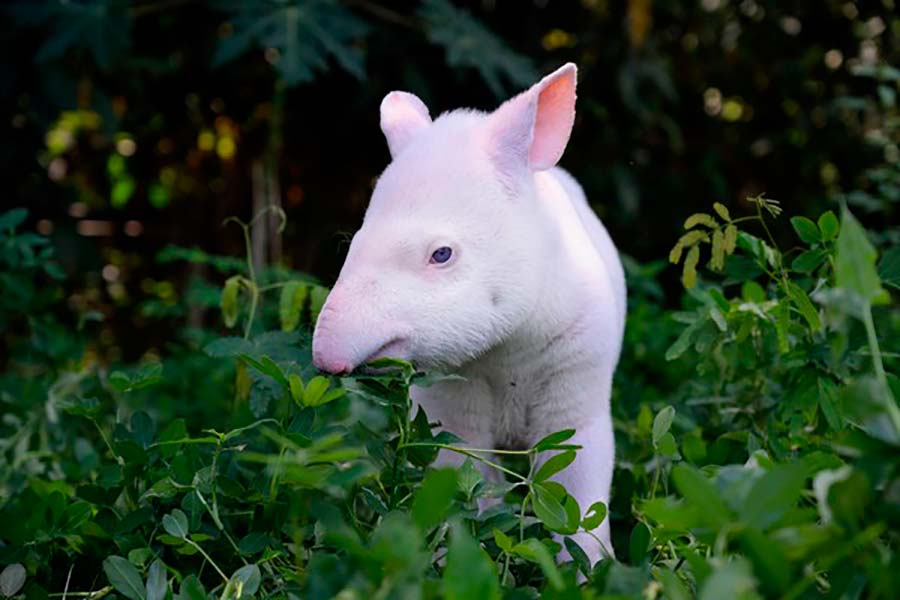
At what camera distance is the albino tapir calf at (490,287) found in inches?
65.4

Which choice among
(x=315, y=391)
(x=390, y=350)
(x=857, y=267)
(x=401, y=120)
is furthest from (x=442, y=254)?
(x=857, y=267)

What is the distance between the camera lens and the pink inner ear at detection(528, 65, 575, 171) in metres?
1.88

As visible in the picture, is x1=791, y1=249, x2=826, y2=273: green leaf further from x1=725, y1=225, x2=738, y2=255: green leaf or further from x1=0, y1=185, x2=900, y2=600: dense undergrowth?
x1=725, y1=225, x2=738, y2=255: green leaf

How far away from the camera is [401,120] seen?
6.53 ft

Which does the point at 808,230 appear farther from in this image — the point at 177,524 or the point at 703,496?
the point at 177,524

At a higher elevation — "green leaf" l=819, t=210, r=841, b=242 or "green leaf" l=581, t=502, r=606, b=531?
"green leaf" l=819, t=210, r=841, b=242

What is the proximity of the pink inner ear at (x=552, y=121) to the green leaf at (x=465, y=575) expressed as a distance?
0.92m

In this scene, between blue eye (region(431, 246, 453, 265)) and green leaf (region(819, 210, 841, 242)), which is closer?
blue eye (region(431, 246, 453, 265))

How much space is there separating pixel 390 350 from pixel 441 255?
166 mm

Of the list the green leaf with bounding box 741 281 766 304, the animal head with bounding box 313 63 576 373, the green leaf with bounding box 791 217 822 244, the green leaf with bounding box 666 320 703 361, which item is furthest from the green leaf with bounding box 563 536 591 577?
the green leaf with bounding box 741 281 766 304

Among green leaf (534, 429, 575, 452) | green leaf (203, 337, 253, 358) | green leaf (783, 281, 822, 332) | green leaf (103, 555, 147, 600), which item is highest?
green leaf (783, 281, 822, 332)

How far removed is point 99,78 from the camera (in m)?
4.73

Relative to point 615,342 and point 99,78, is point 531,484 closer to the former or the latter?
point 615,342

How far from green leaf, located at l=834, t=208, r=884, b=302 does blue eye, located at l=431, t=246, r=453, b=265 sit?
677 millimetres
